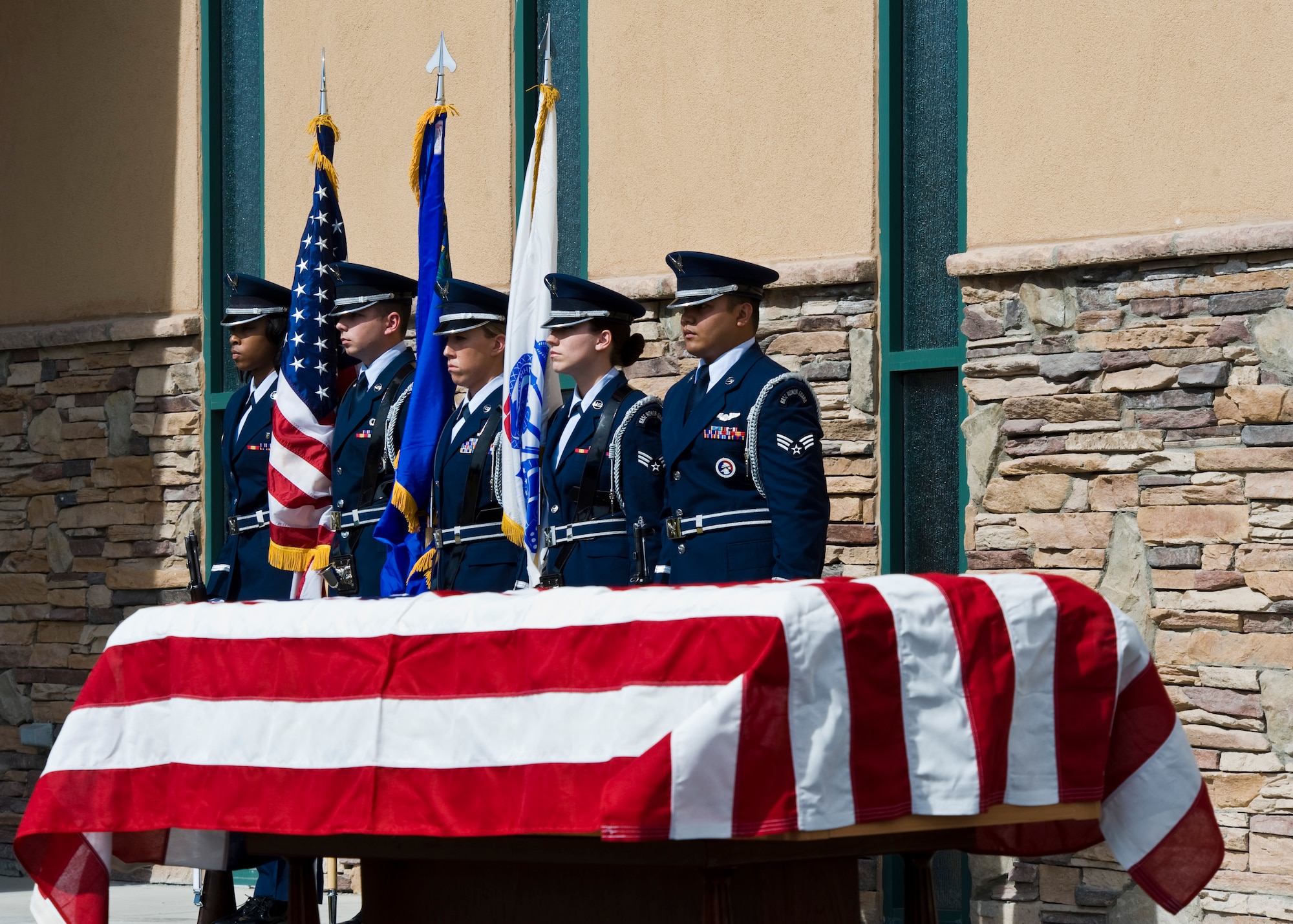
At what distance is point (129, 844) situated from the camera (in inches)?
185

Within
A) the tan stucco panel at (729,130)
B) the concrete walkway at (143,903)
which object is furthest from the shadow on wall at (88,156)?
the concrete walkway at (143,903)

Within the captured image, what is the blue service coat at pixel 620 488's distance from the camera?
565 centimetres

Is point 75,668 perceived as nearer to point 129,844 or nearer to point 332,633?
point 129,844

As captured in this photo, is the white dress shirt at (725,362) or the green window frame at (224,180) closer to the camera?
the white dress shirt at (725,362)

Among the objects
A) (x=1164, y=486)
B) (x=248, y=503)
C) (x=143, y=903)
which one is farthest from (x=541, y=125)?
(x=143, y=903)

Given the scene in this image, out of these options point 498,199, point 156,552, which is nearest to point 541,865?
point 498,199

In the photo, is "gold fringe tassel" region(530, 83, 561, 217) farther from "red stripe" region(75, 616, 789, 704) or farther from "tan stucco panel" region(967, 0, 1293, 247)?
"red stripe" region(75, 616, 789, 704)

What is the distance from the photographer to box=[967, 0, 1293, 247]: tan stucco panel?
5.80m

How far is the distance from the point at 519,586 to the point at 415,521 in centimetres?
67

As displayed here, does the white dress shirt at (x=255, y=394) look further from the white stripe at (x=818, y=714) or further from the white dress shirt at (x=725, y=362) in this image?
the white stripe at (x=818, y=714)

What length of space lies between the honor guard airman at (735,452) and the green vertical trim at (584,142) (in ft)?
6.15

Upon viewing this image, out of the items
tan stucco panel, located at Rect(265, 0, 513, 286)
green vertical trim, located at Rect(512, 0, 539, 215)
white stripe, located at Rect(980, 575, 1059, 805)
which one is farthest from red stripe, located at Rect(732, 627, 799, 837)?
green vertical trim, located at Rect(512, 0, 539, 215)

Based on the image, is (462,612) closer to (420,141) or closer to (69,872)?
(69,872)

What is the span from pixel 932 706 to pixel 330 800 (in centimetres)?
137
